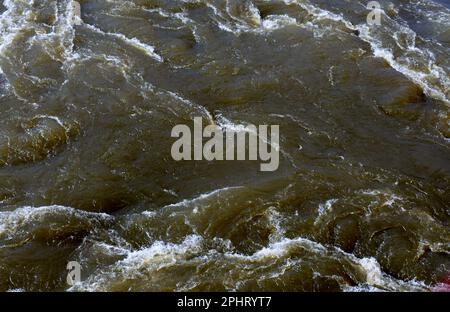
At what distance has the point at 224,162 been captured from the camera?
10578mm

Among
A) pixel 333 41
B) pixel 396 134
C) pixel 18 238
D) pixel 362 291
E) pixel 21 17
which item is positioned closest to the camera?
pixel 362 291

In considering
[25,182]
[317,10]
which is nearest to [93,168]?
[25,182]

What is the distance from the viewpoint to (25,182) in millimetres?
10016

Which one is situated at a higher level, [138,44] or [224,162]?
[138,44]

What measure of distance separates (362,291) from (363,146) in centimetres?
389

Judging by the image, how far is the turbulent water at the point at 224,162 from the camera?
8.52 meters

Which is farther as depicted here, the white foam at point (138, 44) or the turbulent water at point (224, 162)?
the white foam at point (138, 44)

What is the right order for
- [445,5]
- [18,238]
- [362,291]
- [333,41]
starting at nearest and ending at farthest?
1. [362,291]
2. [18,238]
3. [333,41]
4. [445,5]

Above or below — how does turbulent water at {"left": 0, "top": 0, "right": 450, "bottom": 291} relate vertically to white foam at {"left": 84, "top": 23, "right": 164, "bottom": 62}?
below

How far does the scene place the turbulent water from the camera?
8.52 metres

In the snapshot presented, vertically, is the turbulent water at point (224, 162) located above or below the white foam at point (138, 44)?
below

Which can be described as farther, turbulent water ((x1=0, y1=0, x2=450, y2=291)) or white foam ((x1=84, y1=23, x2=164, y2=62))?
white foam ((x1=84, y1=23, x2=164, y2=62))

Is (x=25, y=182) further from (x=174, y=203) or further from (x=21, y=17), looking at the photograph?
(x=21, y=17)

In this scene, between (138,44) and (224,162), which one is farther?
(138,44)
